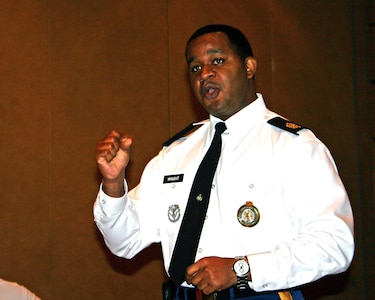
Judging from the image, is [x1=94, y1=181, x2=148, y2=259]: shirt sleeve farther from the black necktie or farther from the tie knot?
the tie knot

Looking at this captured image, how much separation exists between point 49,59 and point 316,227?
2.78m

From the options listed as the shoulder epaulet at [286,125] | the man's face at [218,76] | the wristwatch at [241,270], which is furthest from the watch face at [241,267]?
the man's face at [218,76]

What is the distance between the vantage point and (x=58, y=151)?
167 inches

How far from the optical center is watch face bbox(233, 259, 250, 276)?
199cm

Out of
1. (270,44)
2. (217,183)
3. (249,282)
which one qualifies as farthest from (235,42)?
(270,44)

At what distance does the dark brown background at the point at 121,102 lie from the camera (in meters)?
4.16

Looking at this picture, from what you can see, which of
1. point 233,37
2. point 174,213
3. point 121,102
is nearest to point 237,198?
point 174,213

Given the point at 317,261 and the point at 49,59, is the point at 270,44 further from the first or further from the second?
the point at 317,261

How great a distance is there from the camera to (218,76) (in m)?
2.46

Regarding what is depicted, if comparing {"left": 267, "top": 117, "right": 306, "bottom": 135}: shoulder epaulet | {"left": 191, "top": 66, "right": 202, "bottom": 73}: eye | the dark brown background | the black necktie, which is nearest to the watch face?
the black necktie

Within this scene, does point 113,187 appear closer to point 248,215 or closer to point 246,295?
point 248,215

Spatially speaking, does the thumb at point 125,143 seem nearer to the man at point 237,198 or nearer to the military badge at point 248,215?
the man at point 237,198

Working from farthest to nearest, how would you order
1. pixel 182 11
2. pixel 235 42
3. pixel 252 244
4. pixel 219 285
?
pixel 182 11
pixel 235 42
pixel 252 244
pixel 219 285

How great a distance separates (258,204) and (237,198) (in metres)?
0.09
